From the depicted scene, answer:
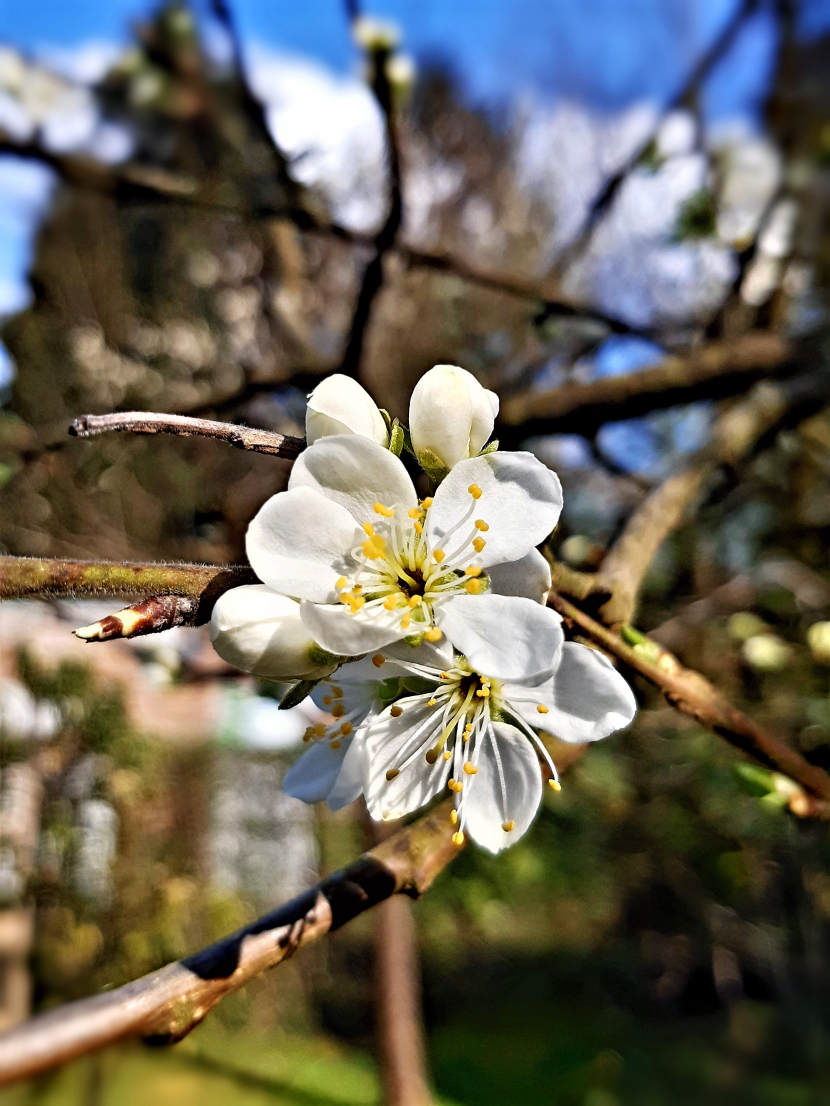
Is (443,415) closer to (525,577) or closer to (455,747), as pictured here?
(525,577)

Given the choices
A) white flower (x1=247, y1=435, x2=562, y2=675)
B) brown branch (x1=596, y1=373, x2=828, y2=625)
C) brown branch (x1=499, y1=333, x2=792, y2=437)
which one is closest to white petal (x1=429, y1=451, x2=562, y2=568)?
white flower (x1=247, y1=435, x2=562, y2=675)

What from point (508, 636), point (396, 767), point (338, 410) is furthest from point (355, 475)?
point (396, 767)

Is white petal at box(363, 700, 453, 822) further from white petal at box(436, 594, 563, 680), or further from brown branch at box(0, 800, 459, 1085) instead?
white petal at box(436, 594, 563, 680)

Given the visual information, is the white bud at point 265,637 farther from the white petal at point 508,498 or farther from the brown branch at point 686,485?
the brown branch at point 686,485

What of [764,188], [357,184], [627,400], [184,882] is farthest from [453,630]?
[184,882]

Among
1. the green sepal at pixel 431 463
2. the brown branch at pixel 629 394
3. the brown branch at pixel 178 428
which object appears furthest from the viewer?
the brown branch at pixel 629 394

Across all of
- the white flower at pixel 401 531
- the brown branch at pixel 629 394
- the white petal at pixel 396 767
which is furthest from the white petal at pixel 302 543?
the brown branch at pixel 629 394

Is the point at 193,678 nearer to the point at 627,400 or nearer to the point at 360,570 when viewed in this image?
the point at 627,400
